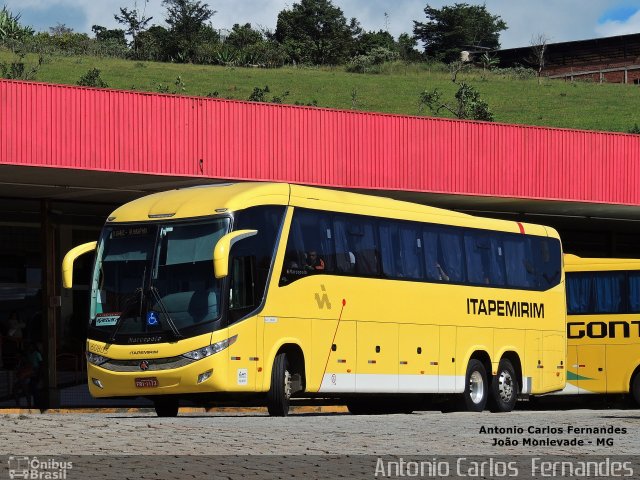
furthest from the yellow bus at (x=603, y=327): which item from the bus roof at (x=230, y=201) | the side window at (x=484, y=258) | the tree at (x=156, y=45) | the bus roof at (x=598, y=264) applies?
the tree at (x=156, y=45)

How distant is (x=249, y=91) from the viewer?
8856 centimetres

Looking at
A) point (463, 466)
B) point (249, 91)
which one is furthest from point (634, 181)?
point (249, 91)

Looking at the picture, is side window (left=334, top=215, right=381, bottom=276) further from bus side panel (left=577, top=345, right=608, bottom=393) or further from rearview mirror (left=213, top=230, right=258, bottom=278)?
bus side panel (left=577, top=345, right=608, bottom=393)

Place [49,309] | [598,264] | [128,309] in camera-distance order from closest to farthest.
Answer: [128,309] < [598,264] < [49,309]

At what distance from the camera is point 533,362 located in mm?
26672

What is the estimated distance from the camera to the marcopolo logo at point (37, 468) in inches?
421

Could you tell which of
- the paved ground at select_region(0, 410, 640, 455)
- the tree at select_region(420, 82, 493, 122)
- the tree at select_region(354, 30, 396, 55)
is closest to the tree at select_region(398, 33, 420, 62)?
the tree at select_region(354, 30, 396, 55)

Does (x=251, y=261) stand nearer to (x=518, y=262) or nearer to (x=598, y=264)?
(x=518, y=262)

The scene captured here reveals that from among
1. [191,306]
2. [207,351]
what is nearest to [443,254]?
[191,306]

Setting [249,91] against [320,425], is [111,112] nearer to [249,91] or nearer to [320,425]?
[320,425]

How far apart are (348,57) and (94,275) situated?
349 feet

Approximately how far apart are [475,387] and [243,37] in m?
101

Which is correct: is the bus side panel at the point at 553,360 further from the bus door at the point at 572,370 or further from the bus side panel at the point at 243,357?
the bus side panel at the point at 243,357

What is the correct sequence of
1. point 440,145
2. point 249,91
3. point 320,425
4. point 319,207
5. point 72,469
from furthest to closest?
point 249,91, point 440,145, point 319,207, point 320,425, point 72,469
